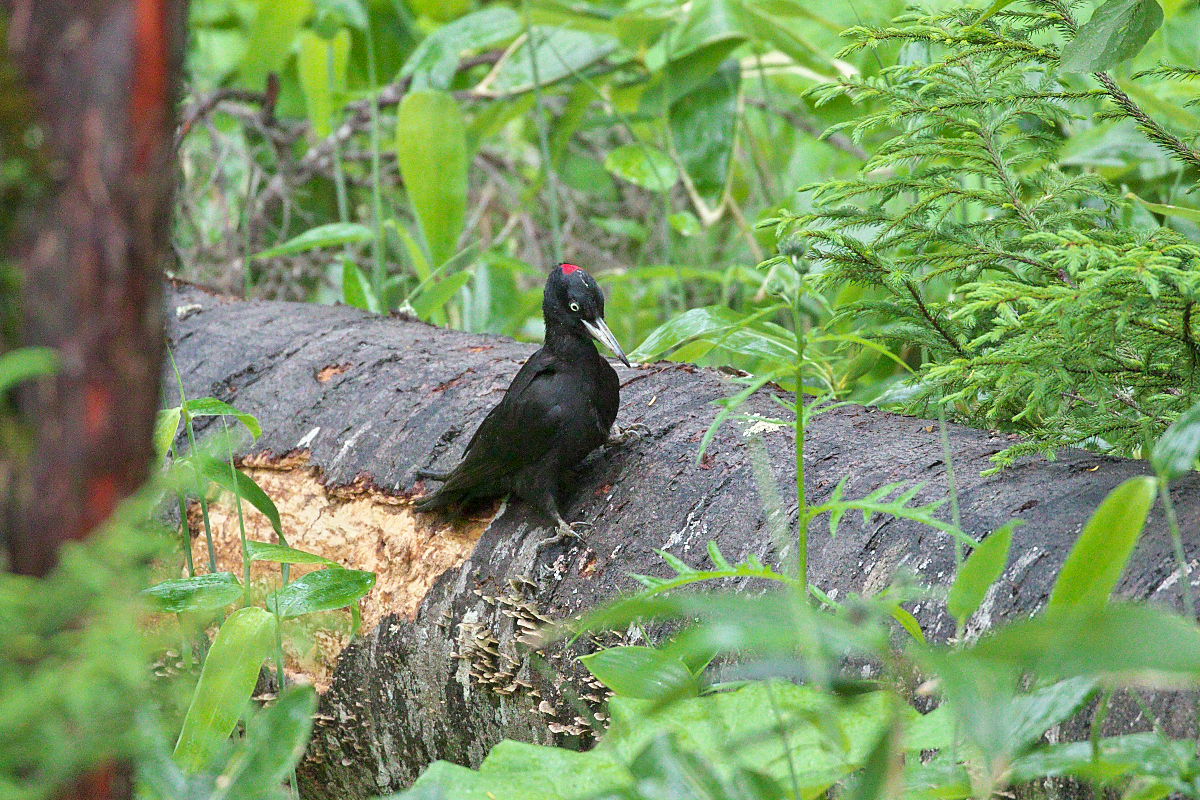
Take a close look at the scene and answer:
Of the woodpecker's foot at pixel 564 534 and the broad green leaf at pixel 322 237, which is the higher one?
the broad green leaf at pixel 322 237

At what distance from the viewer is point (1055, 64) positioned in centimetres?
165

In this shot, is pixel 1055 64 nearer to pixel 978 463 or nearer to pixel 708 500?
pixel 978 463

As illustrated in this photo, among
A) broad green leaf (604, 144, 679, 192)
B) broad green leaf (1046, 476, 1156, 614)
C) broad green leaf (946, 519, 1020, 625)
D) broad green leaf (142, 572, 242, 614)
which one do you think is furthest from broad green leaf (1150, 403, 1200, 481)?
broad green leaf (604, 144, 679, 192)

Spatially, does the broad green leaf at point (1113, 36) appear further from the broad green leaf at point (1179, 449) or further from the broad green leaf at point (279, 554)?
the broad green leaf at point (279, 554)

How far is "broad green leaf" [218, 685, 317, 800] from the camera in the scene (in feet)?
3.20

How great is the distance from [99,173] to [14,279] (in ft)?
0.33

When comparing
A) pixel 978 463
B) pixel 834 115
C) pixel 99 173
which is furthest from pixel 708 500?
pixel 834 115

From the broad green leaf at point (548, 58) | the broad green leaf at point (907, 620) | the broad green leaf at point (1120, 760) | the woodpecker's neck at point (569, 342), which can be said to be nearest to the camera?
the broad green leaf at point (1120, 760)

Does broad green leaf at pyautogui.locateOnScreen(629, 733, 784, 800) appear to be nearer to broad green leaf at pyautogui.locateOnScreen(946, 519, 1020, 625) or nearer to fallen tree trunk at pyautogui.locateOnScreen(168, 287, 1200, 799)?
broad green leaf at pyautogui.locateOnScreen(946, 519, 1020, 625)

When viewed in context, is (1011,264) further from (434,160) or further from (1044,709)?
(434,160)

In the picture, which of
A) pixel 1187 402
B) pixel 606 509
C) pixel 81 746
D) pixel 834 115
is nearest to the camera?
pixel 81 746

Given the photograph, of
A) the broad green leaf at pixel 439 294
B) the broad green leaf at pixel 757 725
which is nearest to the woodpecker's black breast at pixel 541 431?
the broad green leaf at pixel 757 725

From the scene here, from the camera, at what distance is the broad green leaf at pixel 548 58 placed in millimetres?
4016

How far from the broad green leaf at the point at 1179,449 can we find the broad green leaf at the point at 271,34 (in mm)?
3888
